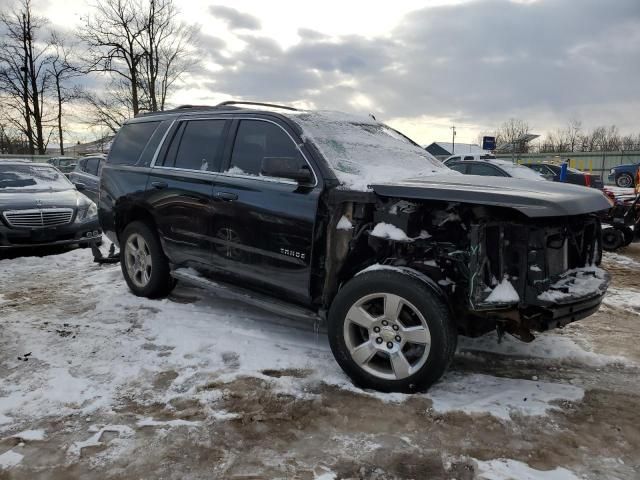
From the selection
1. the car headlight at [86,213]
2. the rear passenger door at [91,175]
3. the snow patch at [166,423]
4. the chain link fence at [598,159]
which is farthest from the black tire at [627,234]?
the chain link fence at [598,159]

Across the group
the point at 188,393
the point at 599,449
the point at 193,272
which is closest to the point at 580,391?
the point at 599,449

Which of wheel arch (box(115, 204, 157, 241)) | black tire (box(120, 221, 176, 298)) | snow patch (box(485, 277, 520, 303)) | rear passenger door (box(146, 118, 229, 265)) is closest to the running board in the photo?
rear passenger door (box(146, 118, 229, 265))

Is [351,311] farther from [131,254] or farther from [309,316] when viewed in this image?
[131,254]

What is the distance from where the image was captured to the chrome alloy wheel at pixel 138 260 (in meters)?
5.16

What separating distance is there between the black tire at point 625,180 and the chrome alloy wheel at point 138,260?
22608 mm

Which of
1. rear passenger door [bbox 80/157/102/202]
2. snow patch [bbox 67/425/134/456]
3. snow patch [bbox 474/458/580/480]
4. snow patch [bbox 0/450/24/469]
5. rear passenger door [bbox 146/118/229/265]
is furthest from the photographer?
rear passenger door [bbox 80/157/102/202]

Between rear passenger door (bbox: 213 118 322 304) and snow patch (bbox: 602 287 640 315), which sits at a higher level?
rear passenger door (bbox: 213 118 322 304)

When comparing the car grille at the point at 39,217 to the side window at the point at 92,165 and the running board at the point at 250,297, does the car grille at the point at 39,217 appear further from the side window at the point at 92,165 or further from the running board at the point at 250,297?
the side window at the point at 92,165

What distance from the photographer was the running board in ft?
12.2

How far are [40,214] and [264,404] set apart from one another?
551cm

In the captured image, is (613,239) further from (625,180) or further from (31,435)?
(625,180)

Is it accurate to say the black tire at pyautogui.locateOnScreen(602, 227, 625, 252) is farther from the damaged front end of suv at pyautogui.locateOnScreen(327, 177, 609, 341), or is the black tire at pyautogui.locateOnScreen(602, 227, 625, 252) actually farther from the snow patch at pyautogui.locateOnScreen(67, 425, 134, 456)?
the snow patch at pyautogui.locateOnScreen(67, 425, 134, 456)

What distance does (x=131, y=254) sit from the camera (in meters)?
5.35

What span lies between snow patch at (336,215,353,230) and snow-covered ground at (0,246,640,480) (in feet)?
3.32
